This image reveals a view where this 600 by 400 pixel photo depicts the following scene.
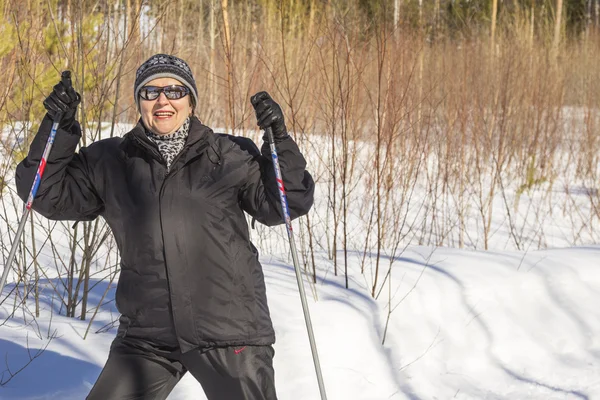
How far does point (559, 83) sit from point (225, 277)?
10.0 m

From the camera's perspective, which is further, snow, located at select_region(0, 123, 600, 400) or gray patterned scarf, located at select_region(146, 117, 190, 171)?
snow, located at select_region(0, 123, 600, 400)

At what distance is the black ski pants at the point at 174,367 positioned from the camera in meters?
Answer: 2.32

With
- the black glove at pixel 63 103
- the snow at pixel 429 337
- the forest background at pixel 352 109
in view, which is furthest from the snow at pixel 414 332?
the black glove at pixel 63 103

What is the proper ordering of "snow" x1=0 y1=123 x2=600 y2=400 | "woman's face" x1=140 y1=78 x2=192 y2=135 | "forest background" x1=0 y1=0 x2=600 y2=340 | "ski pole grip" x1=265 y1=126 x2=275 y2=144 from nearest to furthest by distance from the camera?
"woman's face" x1=140 y1=78 x2=192 y2=135 → "ski pole grip" x1=265 y1=126 x2=275 y2=144 → "snow" x1=0 y1=123 x2=600 y2=400 → "forest background" x1=0 y1=0 x2=600 y2=340

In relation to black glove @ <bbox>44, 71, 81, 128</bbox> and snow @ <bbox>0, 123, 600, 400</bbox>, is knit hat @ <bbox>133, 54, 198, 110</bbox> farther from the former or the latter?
snow @ <bbox>0, 123, 600, 400</bbox>

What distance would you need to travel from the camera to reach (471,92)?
9945 millimetres

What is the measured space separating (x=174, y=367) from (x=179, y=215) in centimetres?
49

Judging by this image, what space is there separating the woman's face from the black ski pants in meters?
0.68

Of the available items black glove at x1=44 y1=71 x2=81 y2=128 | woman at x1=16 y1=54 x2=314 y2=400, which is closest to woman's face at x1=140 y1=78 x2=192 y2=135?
woman at x1=16 y1=54 x2=314 y2=400

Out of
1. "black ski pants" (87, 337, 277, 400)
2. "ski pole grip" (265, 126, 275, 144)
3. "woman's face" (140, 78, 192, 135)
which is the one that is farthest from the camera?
"ski pole grip" (265, 126, 275, 144)

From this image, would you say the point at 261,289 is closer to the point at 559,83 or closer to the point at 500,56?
the point at 500,56

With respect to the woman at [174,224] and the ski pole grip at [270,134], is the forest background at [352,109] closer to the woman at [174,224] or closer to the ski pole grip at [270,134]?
the woman at [174,224]

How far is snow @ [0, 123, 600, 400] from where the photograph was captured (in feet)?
13.2

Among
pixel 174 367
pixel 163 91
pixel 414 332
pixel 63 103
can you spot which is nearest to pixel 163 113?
pixel 163 91
